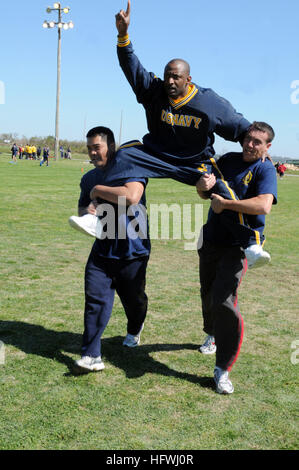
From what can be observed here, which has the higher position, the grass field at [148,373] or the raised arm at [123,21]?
the raised arm at [123,21]

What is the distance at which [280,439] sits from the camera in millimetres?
3199

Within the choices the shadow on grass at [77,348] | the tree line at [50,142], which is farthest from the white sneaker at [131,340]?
the tree line at [50,142]

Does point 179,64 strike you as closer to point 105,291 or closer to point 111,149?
point 111,149

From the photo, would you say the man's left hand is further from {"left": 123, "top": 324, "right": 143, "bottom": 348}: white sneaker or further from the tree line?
the tree line

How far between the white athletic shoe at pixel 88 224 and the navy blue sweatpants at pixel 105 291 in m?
0.25

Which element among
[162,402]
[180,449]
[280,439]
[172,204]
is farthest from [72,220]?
[172,204]

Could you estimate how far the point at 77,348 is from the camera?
15.3ft

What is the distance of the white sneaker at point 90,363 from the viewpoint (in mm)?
4020

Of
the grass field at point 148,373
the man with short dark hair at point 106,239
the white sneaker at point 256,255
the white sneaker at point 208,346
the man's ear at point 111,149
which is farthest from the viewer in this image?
the white sneaker at point 208,346

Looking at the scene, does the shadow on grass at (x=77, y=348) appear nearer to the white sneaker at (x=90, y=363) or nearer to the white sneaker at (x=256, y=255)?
the white sneaker at (x=90, y=363)

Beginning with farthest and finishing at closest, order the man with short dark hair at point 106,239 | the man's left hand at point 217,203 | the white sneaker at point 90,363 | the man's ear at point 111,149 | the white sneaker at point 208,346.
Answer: the white sneaker at point 208,346, the man's ear at point 111,149, the man with short dark hair at point 106,239, the white sneaker at point 90,363, the man's left hand at point 217,203

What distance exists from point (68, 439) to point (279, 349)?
2512mm

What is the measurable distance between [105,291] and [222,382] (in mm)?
1269

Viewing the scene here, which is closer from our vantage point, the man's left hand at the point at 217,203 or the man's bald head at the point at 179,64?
the man's left hand at the point at 217,203
